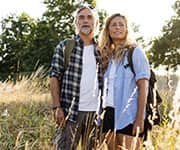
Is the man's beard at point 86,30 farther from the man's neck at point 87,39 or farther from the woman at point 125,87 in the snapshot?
the woman at point 125,87

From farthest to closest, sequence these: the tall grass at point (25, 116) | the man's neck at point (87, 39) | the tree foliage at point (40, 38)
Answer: the tree foliage at point (40, 38) < the tall grass at point (25, 116) < the man's neck at point (87, 39)

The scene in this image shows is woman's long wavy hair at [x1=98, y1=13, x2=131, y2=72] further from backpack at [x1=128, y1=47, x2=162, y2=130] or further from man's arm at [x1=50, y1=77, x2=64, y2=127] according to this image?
man's arm at [x1=50, y1=77, x2=64, y2=127]

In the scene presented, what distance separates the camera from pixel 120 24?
434 cm

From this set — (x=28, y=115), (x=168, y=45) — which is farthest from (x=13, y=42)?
(x=28, y=115)

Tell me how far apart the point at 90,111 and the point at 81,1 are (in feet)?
96.1

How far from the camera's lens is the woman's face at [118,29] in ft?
14.2

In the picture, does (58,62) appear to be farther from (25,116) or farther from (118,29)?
(25,116)

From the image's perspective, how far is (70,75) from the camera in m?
4.62

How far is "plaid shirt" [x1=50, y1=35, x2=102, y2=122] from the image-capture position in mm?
4602

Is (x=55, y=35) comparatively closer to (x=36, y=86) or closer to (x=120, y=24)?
(x=36, y=86)

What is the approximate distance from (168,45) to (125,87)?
30.1m

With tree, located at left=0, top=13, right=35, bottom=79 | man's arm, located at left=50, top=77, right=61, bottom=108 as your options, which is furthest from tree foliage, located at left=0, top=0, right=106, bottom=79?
man's arm, located at left=50, top=77, right=61, bottom=108

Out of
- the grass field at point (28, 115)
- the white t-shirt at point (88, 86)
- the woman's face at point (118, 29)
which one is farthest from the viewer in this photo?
the grass field at point (28, 115)

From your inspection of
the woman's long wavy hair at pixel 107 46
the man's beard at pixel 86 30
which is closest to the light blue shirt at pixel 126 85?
the woman's long wavy hair at pixel 107 46
